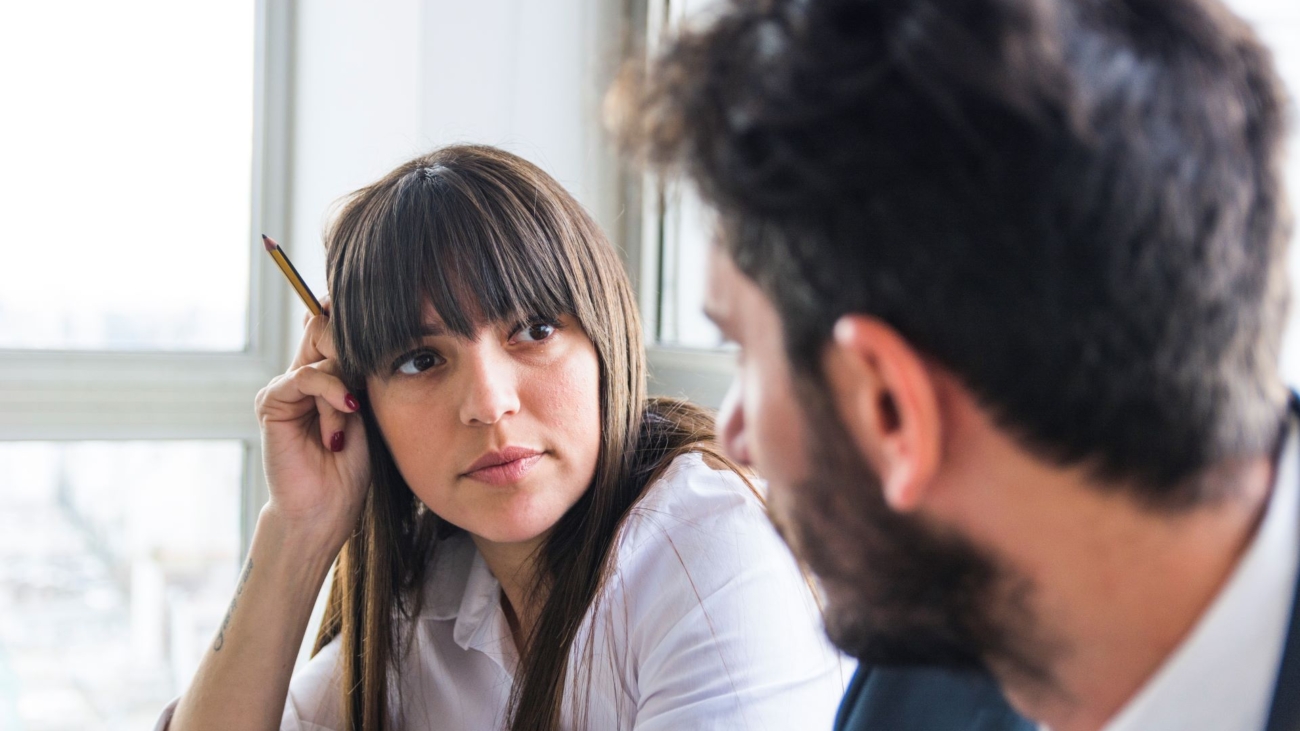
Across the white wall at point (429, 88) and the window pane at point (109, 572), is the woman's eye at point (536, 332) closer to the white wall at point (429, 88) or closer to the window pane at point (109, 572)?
the white wall at point (429, 88)

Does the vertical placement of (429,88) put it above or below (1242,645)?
above

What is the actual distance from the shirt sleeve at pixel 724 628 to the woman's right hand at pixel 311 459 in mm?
430

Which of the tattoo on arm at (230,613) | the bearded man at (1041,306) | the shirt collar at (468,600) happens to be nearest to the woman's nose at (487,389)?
the shirt collar at (468,600)

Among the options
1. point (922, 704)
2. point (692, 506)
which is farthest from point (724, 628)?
point (922, 704)

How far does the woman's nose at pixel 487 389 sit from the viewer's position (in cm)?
109

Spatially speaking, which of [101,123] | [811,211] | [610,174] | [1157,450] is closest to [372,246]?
[811,211]

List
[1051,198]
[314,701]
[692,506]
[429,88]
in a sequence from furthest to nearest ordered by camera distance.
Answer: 1. [429,88]
2. [314,701]
3. [692,506]
4. [1051,198]

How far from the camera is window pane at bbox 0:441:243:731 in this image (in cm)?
199

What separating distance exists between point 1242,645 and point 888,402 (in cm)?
20

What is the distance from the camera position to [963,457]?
526 millimetres

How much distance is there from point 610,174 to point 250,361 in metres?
0.79

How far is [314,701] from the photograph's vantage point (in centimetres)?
136

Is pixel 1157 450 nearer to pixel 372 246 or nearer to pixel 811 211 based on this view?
pixel 811 211

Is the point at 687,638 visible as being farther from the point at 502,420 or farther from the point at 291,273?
the point at 291,273
